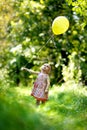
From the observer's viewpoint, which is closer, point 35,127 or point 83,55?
point 35,127

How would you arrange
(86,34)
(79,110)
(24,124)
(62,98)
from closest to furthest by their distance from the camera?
(24,124) → (79,110) → (62,98) → (86,34)

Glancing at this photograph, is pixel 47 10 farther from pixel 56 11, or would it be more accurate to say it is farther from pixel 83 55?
pixel 83 55

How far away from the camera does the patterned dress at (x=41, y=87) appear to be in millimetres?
9847

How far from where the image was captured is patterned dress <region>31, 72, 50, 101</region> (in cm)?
985

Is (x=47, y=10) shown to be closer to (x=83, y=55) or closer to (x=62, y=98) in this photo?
(x=83, y=55)

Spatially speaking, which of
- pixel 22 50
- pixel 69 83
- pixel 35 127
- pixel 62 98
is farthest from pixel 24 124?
pixel 22 50

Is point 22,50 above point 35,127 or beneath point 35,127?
above

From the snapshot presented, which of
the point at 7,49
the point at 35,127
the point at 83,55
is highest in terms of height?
the point at 7,49

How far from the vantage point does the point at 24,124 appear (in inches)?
132

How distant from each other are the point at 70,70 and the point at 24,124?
13985 mm

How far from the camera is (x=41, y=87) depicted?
9.96 meters

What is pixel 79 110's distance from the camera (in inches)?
356

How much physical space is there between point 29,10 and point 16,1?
101 centimetres

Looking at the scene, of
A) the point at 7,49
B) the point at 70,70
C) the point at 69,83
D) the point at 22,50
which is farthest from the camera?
the point at 7,49
